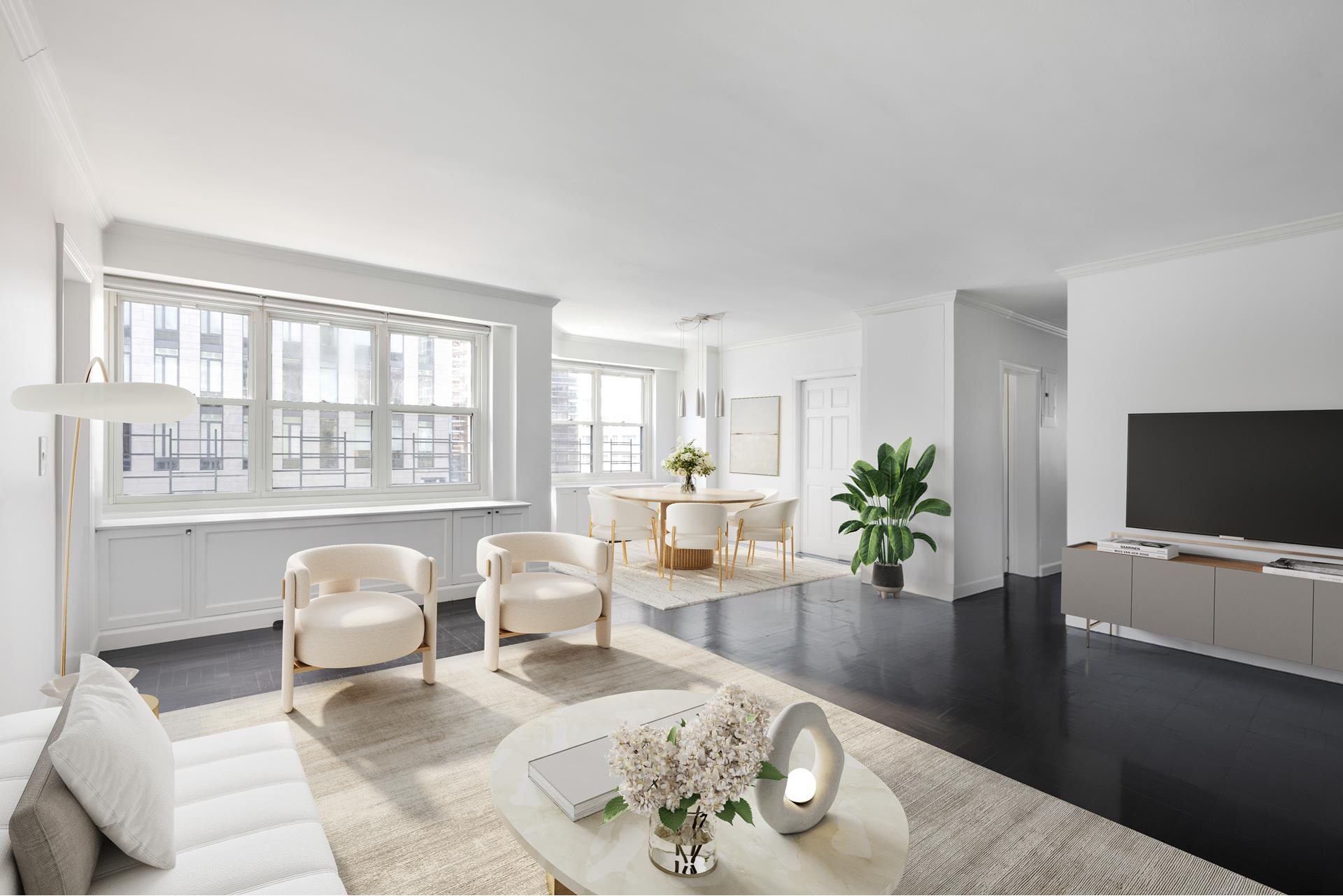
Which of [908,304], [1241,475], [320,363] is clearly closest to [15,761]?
[320,363]

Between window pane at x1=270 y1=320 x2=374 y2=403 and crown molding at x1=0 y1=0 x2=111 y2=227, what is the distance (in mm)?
1669

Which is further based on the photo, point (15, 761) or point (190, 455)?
point (190, 455)

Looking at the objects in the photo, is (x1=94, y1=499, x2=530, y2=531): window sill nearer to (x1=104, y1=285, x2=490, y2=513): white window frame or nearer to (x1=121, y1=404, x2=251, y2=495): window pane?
(x1=104, y1=285, x2=490, y2=513): white window frame

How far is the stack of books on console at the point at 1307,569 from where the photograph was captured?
340cm

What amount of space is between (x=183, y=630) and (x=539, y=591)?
2483 mm

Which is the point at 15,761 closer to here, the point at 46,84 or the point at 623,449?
the point at 46,84

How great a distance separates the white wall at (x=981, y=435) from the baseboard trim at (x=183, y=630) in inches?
210

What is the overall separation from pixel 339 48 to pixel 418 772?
2727 millimetres

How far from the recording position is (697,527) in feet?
19.5

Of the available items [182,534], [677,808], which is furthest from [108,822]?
[182,534]

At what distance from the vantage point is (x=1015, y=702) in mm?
3344

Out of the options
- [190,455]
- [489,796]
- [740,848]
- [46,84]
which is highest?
[46,84]

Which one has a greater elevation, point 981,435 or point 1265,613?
point 981,435

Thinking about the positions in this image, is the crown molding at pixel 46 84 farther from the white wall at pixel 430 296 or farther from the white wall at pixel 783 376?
the white wall at pixel 783 376
